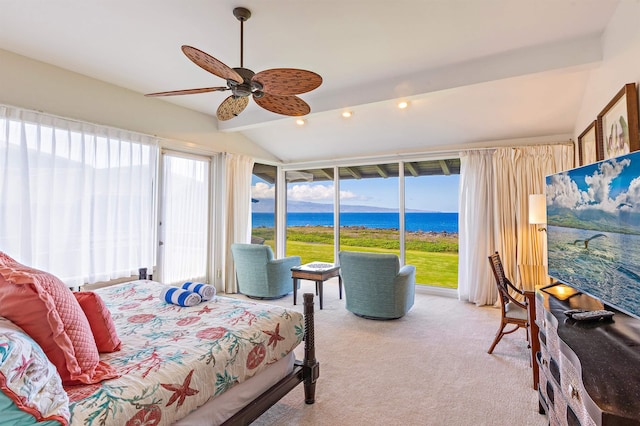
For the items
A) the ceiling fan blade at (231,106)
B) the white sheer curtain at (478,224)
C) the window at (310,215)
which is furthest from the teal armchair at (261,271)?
the white sheer curtain at (478,224)

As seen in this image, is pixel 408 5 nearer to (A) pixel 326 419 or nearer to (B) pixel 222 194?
(A) pixel 326 419

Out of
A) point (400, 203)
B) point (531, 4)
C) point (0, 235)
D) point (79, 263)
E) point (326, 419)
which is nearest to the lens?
point (326, 419)

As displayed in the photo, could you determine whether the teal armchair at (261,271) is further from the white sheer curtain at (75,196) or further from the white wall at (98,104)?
the white wall at (98,104)

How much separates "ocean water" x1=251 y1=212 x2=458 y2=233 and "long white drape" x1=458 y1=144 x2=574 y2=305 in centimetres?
56

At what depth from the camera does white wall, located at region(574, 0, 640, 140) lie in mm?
1913

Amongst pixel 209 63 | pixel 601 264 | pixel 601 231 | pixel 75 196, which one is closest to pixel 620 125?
pixel 601 231

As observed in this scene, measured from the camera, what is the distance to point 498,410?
206cm

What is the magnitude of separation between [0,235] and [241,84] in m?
2.55

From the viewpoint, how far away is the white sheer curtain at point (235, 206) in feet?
16.3

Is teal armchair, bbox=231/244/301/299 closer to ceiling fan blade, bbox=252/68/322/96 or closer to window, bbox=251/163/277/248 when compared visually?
window, bbox=251/163/277/248

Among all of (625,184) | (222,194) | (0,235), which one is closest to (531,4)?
(625,184)

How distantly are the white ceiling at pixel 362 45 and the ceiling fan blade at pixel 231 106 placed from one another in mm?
548

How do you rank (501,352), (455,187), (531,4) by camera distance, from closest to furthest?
(531,4) < (501,352) < (455,187)

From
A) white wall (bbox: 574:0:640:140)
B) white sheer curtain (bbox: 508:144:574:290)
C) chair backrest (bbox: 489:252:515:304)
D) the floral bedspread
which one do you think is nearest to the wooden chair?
chair backrest (bbox: 489:252:515:304)
